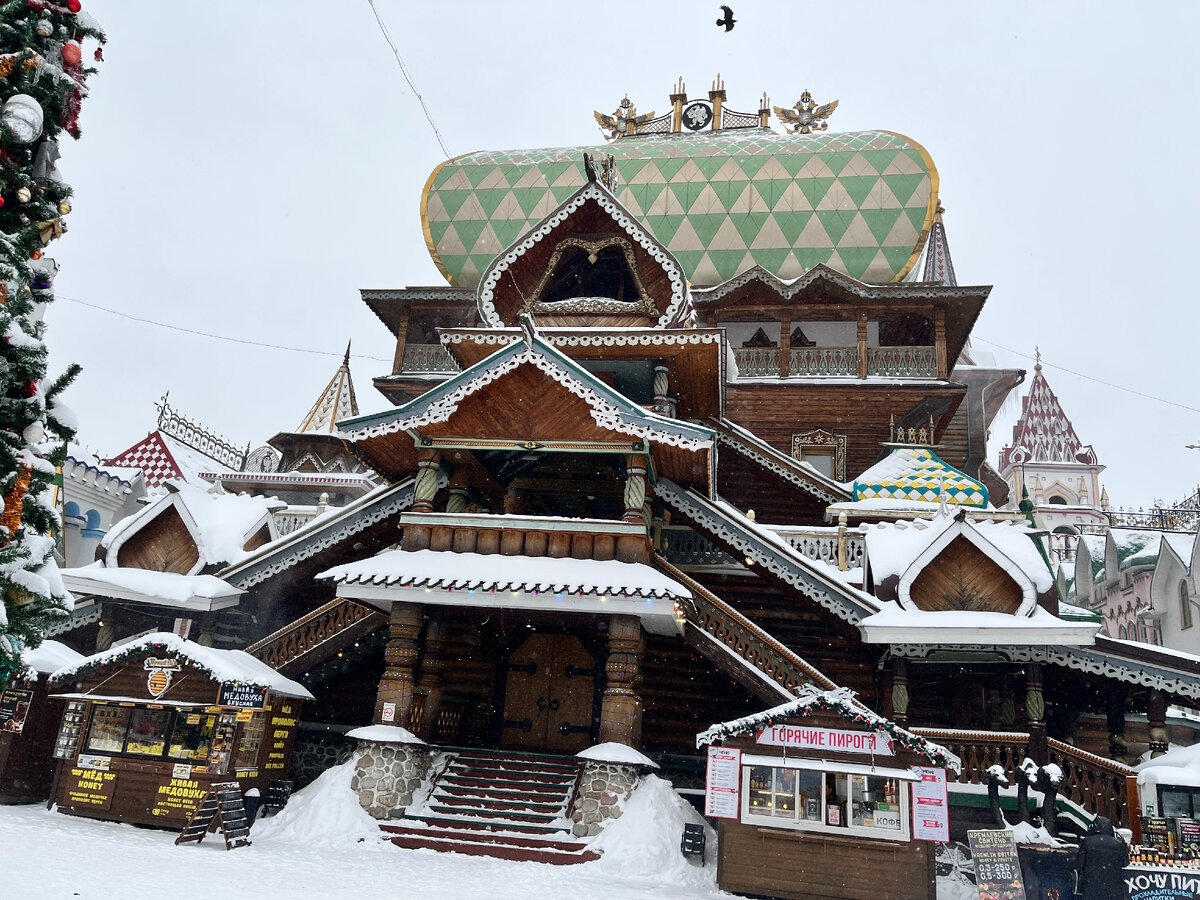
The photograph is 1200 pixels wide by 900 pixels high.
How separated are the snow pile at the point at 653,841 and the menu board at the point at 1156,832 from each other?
497 centimetres

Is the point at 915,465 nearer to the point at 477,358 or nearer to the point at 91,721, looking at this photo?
the point at 477,358

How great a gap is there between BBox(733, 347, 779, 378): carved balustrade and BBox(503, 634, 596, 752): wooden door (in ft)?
34.6

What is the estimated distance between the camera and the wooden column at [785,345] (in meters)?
22.4

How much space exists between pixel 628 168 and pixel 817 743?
73.6 feet

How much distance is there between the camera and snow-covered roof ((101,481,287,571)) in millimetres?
14953

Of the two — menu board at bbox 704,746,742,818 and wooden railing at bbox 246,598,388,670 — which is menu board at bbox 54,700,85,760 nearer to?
wooden railing at bbox 246,598,388,670

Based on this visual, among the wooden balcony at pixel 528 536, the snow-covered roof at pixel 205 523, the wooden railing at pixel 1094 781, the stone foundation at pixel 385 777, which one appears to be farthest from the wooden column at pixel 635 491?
the snow-covered roof at pixel 205 523

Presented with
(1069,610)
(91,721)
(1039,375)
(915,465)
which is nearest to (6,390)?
(91,721)

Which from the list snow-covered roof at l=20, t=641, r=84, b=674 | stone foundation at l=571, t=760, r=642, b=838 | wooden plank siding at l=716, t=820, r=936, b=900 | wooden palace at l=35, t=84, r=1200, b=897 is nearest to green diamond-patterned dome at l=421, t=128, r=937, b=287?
wooden palace at l=35, t=84, r=1200, b=897

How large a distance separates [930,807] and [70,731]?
35.4 ft

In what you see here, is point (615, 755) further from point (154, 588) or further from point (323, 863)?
point (154, 588)

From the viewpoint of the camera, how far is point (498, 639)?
1493cm

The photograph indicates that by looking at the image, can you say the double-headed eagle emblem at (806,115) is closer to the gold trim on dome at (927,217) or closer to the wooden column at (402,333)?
the gold trim on dome at (927,217)

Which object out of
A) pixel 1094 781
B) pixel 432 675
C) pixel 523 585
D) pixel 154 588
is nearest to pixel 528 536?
pixel 523 585
